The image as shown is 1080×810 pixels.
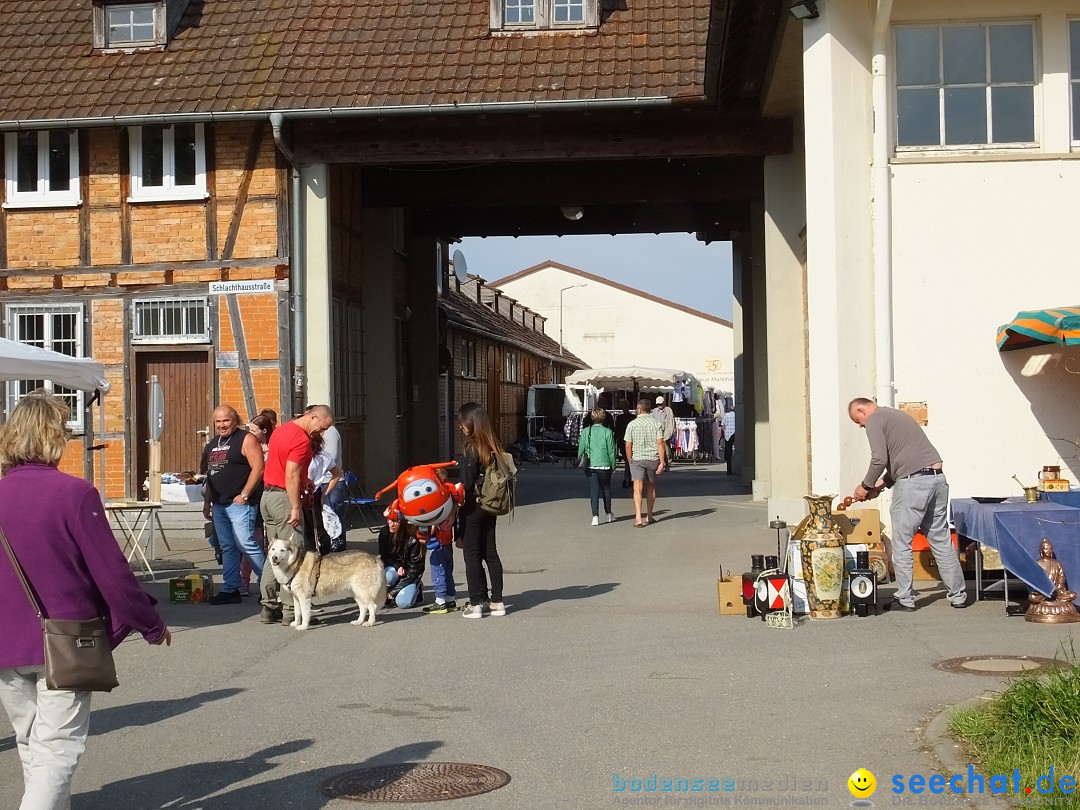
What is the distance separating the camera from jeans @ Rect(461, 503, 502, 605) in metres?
10.9

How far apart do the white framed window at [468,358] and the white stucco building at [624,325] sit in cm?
3395

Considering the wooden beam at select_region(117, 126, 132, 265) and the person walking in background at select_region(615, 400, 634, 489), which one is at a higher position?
the wooden beam at select_region(117, 126, 132, 265)

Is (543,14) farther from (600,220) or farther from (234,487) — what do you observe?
(234,487)

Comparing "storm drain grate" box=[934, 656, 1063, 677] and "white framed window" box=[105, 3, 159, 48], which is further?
"white framed window" box=[105, 3, 159, 48]

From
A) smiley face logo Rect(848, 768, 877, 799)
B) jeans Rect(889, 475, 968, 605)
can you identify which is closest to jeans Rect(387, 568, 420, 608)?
jeans Rect(889, 475, 968, 605)

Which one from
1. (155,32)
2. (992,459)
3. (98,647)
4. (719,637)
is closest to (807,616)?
(719,637)

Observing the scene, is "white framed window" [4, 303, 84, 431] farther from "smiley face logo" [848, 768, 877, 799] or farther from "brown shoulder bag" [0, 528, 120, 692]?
"smiley face logo" [848, 768, 877, 799]

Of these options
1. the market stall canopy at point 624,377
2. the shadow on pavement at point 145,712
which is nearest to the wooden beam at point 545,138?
the shadow on pavement at point 145,712

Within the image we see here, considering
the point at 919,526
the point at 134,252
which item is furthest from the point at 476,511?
the point at 134,252

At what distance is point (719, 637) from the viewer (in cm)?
988

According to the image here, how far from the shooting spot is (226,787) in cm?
606

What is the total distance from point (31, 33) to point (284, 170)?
5.08 m

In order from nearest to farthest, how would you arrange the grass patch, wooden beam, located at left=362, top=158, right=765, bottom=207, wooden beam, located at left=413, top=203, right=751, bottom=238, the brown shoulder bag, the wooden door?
1. the brown shoulder bag
2. the grass patch
3. the wooden door
4. wooden beam, located at left=362, top=158, right=765, bottom=207
5. wooden beam, located at left=413, top=203, right=751, bottom=238

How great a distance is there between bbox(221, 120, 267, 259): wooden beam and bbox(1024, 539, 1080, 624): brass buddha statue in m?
12.5
